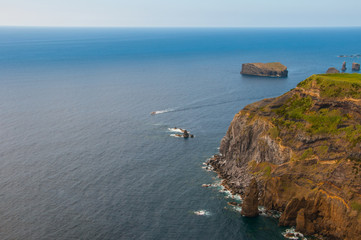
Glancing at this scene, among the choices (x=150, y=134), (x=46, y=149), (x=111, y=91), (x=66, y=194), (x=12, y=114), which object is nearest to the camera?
(x=66, y=194)

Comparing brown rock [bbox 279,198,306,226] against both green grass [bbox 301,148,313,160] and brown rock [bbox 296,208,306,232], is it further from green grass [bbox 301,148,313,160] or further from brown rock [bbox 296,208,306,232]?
green grass [bbox 301,148,313,160]

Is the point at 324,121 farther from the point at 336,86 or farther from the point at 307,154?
the point at 336,86

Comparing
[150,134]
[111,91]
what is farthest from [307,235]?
[111,91]

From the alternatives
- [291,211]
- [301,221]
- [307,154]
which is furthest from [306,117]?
[301,221]

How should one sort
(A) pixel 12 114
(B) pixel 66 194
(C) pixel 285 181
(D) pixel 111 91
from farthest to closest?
→ (D) pixel 111 91 → (A) pixel 12 114 → (B) pixel 66 194 → (C) pixel 285 181

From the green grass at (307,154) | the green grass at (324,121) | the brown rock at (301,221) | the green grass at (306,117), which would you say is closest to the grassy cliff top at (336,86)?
the green grass at (306,117)

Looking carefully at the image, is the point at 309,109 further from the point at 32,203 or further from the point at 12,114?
the point at 12,114

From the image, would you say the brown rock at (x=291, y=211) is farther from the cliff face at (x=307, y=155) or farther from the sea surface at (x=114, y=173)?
the sea surface at (x=114, y=173)

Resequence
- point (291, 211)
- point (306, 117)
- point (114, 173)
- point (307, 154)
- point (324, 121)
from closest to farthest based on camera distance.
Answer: point (291, 211) → point (307, 154) → point (324, 121) → point (306, 117) → point (114, 173)
